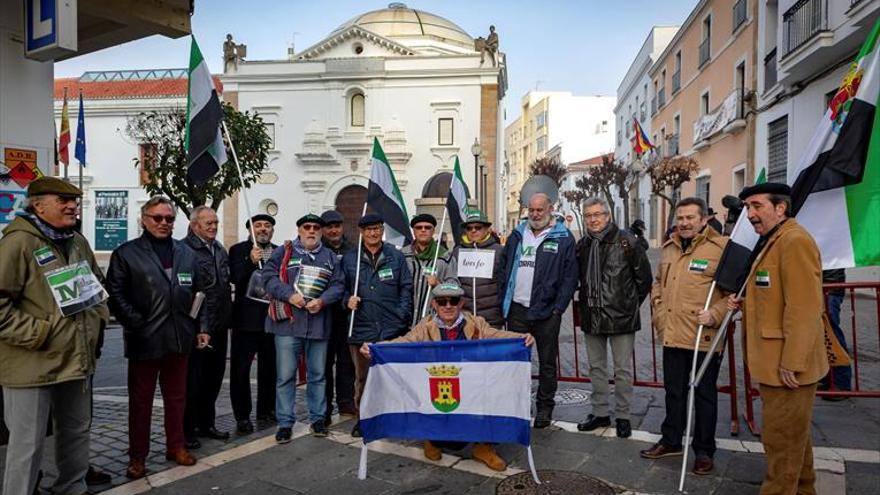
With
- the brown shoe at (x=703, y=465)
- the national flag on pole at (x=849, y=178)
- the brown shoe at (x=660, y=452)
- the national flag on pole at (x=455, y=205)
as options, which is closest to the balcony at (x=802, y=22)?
the national flag on pole at (x=455, y=205)

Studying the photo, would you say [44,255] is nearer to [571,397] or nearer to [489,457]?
[489,457]

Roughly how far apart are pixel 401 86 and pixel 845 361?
33837 mm

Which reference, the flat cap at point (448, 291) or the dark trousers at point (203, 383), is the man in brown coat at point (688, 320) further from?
the dark trousers at point (203, 383)

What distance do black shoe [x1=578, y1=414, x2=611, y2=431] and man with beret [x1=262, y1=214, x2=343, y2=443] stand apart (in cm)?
236

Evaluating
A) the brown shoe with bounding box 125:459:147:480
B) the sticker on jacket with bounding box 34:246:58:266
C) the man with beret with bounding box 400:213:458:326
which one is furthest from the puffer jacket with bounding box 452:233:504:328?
the sticker on jacket with bounding box 34:246:58:266

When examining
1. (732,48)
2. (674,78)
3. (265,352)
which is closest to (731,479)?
(265,352)

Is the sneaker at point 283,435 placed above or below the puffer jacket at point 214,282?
below

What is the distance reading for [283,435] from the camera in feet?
17.4

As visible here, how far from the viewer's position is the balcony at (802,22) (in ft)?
44.6

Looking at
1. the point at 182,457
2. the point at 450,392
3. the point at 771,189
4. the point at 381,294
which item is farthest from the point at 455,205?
the point at 182,457

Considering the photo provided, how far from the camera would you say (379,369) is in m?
4.64

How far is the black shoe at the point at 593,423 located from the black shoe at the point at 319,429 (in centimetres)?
233

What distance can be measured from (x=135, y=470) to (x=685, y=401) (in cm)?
428

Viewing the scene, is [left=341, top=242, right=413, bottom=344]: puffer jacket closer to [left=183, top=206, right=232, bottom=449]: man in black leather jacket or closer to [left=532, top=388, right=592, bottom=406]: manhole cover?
[left=183, top=206, right=232, bottom=449]: man in black leather jacket
